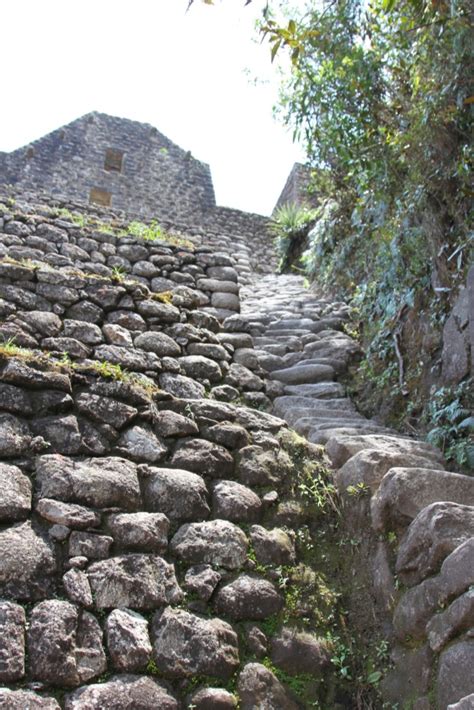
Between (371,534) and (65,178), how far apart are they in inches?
409

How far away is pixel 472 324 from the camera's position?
3.33 meters

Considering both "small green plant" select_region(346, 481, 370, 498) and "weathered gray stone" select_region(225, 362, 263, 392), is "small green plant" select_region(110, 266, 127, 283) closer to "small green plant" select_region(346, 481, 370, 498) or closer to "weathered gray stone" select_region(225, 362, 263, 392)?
"weathered gray stone" select_region(225, 362, 263, 392)

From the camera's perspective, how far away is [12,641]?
187 centimetres

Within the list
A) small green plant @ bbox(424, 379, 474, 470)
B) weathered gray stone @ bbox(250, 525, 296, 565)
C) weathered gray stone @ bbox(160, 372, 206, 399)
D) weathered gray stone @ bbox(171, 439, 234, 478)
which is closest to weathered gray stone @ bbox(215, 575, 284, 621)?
weathered gray stone @ bbox(250, 525, 296, 565)

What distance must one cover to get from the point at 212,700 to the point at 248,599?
400mm

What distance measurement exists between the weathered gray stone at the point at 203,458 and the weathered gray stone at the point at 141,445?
0.08 m

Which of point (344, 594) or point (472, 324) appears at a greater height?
point (472, 324)

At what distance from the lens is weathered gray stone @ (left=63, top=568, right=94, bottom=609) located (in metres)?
2.07

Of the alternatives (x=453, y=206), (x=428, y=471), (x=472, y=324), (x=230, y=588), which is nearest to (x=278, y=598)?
(x=230, y=588)

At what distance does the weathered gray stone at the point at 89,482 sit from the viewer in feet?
7.75

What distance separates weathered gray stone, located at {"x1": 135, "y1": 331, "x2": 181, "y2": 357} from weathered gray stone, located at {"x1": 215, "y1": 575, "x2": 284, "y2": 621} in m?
1.72

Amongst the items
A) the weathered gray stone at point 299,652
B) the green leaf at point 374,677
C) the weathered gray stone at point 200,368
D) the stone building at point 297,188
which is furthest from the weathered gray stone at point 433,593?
the stone building at point 297,188

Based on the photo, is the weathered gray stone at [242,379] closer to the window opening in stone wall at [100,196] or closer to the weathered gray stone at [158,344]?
the weathered gray stone at [158,344]

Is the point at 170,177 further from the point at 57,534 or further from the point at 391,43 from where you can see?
the point at 57,534
